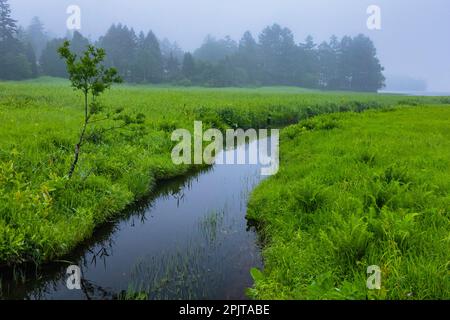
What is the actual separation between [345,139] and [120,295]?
10.9 m

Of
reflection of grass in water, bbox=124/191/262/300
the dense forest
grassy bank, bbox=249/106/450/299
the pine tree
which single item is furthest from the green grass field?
the pine tree

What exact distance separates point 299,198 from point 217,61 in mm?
105542

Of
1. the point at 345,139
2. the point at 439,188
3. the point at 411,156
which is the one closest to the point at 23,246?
the point at 439,188

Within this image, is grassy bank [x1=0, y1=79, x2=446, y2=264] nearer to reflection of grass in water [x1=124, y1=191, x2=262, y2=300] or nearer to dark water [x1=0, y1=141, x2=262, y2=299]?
dark water [x1=0, y1=141, x2=262, y2=299]

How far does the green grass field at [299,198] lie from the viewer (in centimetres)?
543

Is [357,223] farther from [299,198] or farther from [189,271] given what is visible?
[189,271]

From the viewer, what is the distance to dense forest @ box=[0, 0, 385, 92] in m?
82.0

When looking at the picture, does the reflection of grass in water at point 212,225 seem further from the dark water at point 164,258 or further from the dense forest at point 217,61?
the dense forest at point 217,61

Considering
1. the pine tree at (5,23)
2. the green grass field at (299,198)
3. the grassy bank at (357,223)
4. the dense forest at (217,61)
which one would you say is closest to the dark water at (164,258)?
the green grass field at (299,198)

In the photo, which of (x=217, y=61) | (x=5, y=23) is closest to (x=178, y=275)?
(x=5, y=23)

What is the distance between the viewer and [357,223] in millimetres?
5824

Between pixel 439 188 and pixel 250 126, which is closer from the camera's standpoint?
pixel 439 188

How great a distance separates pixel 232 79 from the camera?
9456cm
